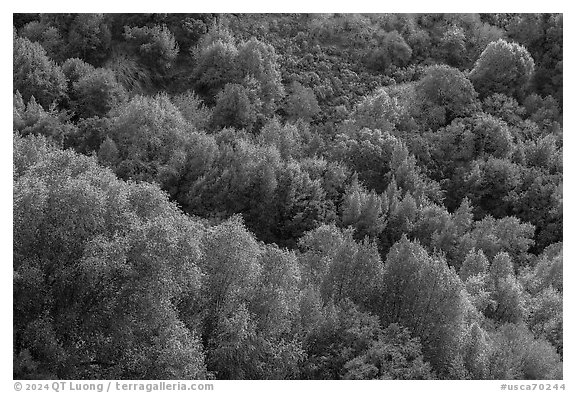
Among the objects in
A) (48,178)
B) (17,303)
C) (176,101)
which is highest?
(48,178)

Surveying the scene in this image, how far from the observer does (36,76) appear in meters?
79.2

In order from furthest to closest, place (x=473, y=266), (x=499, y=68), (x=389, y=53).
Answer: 1. (x=389, y=53)
2. (x=499, y=68)
3. (x=473, y=266)

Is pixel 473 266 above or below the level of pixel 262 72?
below

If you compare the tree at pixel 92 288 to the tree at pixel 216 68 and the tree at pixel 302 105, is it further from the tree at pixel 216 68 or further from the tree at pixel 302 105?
the tree at pixel 302 105

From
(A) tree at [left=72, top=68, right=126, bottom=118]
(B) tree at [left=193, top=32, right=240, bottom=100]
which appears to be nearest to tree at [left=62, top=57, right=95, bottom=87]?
(A) tree at [left=72, top=68, right=126, bottom=118]

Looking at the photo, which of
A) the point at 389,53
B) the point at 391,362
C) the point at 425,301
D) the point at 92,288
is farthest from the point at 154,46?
the point at 391,362

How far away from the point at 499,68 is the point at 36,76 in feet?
168

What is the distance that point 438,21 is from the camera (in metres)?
102

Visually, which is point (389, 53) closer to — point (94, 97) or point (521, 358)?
point (94, 97)

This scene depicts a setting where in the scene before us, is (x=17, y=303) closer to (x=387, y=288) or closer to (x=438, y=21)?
(x=387, y=288)

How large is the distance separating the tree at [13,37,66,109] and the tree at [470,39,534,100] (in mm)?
46493

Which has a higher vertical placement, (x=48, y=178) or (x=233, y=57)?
(x=48, y=178)

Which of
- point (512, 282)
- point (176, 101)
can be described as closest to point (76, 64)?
point (176, 101)

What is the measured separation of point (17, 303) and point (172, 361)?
818cm
